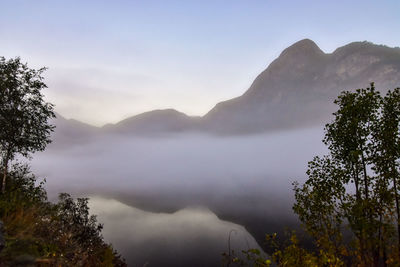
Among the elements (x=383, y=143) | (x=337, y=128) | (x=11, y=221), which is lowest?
(x=11, y=221)

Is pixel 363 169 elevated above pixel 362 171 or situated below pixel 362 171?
above

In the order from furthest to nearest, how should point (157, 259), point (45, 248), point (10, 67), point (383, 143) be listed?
point (157, 259)
point (10, 67)
point (383, 143)
point (45, 248)

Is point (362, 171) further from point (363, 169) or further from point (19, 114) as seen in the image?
point (19, 114)

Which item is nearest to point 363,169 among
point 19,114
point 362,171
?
point 362,171

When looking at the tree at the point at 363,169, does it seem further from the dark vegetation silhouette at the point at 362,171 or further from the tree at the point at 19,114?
the tree at the point at 19,114

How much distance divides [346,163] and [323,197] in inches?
172

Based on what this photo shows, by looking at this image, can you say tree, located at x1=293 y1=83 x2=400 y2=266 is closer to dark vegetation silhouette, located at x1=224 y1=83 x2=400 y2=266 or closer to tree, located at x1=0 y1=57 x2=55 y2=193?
dark vegetation silhouette, located at x1=224 y1=83 x2=400 y2=266

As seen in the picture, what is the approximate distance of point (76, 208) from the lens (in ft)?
116

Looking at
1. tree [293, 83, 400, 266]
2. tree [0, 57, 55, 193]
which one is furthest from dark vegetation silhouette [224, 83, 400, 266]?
tree [0, 57, 55, 193]

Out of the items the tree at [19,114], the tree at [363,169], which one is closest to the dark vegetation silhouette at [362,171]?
the tree at [363,169]

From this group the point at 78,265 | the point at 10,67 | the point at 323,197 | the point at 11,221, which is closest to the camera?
the point at 78,265

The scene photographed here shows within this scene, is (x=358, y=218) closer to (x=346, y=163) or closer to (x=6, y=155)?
(x=346, y=163)

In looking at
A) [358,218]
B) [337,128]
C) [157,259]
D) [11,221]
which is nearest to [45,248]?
[11,221]

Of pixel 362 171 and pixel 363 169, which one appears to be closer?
pixel 363 169
